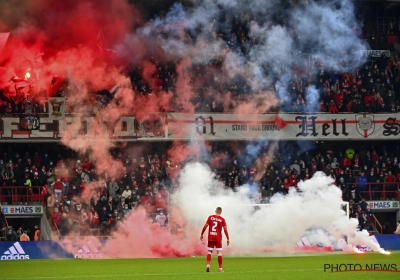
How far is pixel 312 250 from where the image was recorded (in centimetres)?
3466

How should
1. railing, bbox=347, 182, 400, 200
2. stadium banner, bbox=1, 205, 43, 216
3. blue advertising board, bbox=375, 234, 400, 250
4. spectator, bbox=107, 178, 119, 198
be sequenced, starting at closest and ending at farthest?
blue advertising board, bbox=375, 234, 400, 250 < spectator, bbox=107, 178, 119, 198 < stadium banner, bbox=1, 205, 43, 216 < railing, bbox=347, 182, 400, 200

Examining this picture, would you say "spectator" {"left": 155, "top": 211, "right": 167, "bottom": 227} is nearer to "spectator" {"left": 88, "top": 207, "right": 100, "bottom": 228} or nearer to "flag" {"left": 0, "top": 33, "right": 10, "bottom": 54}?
"spectator" {"left": 88, "top": 207, "right": 100, "bottom": 228}

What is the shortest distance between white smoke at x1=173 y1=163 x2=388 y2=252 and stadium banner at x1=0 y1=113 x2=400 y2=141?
586 centimetres

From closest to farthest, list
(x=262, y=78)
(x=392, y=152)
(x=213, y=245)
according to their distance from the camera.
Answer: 1. (x=213, y=245)
2. (x=262, y=78)
3. (x=392, y=152)

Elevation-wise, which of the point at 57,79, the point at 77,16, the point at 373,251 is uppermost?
the point at 77,16

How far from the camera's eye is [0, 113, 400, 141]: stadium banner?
127 ft

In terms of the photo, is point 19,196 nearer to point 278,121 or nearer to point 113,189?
point 113,189

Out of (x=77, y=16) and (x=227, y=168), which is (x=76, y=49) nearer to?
(x=77, y=16)

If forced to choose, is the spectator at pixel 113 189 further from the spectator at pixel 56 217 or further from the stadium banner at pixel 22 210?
the stadium banner at pixel 22 210

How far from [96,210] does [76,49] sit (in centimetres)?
756

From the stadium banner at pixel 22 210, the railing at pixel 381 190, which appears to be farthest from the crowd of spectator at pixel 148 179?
the stadium banner at pixel 22 210

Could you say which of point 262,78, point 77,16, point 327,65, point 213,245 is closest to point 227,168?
point 262,78

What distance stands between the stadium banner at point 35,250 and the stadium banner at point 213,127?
612 cm
